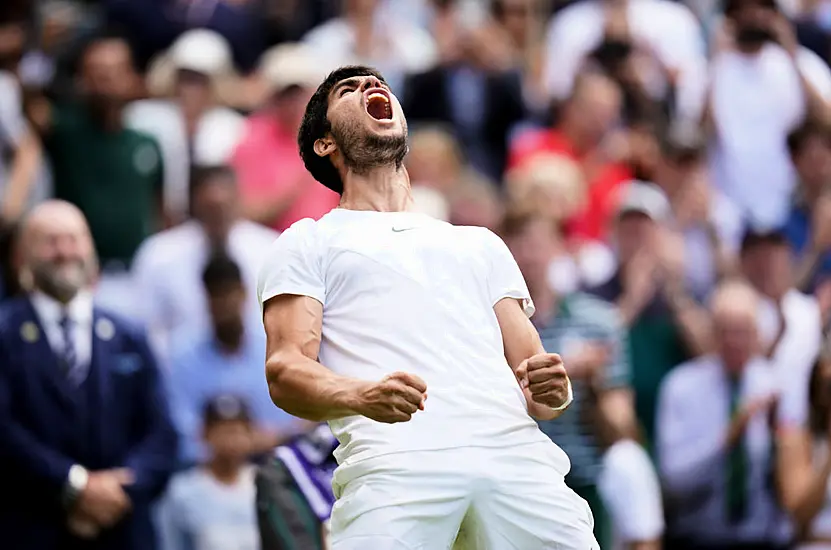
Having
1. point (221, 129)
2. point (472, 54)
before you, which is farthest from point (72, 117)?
point (472, 54)

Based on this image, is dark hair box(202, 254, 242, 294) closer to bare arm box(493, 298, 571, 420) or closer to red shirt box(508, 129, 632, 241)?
red shirt box(508, 129, 632, 241)

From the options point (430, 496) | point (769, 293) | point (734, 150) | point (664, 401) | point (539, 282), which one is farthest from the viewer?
point (734, 150)

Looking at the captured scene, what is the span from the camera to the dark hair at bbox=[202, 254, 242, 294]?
9633 millimetres

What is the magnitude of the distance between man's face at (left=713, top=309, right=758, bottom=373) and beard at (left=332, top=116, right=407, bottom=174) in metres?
4.65

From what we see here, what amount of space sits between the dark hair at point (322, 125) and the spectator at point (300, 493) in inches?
54.3

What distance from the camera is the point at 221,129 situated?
447 inches

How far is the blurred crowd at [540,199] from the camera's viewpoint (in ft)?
29.4

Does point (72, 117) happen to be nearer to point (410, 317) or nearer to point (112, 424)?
point (112, 424)

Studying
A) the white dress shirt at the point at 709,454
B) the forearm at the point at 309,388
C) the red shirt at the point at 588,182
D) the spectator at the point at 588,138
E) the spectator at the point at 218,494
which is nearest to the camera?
the forearm at the point at 309,388

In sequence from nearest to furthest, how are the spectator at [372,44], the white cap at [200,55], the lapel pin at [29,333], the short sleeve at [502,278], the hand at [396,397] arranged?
the hand at [396,397] → the short sleeve at [502,278] → the lapel pin at [29,333] → the white cap at [200,55] → the spectator at [372,44]

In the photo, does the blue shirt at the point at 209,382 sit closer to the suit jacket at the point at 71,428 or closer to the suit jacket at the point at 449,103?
the suit jacket at the point at 71,428

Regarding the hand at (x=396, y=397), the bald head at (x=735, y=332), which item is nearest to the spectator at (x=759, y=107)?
the bald head at (x=735, y=332)

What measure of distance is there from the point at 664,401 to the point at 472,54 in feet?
11.5

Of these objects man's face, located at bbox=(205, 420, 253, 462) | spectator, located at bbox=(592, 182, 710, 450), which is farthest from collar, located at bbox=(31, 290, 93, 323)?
spectator, located at bbox=(592, 182, 710, 450)
